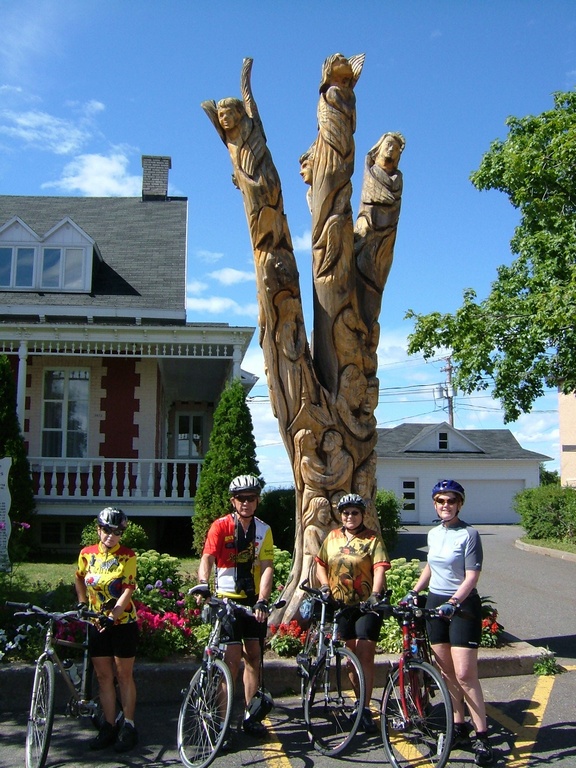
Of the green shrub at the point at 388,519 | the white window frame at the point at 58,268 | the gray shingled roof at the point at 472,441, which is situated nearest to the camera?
the green shrub at the point at 388,519

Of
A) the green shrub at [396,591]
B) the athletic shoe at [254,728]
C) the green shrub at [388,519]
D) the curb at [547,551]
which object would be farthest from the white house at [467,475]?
the athletic shoe at [254,728]

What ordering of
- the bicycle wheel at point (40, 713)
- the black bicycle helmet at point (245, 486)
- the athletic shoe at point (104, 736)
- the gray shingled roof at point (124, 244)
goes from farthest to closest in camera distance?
1. the gray shingled roof at point (124, 244)
2. the black bicycle helmet at point (245, 486)
3. the athletic shoe at point (104, 736)
4. the bicycle wheel at point (40, 713)

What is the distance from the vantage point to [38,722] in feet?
15.1

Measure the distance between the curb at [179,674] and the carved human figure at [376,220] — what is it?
11.6 ft

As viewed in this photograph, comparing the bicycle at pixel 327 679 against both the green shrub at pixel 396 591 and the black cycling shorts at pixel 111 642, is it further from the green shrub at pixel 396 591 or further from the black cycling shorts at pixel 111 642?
the green shrub at pixel 396 591

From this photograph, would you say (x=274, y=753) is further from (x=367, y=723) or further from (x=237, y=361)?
(x=237, y=361)

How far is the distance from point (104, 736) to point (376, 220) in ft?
18.3

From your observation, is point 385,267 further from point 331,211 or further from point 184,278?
point 184,278

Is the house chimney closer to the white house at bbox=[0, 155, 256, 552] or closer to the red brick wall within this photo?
the white house at bbox=[0, 155, 256, 552]

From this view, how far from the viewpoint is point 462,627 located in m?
4.72

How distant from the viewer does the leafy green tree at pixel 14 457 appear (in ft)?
44.9

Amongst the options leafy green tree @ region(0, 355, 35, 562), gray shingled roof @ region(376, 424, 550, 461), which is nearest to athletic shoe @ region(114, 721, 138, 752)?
leafy green tree @ region(0, 355, 35, 562)

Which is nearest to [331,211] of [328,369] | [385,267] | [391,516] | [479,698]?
[385,267]

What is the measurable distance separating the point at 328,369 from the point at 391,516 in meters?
9.25
